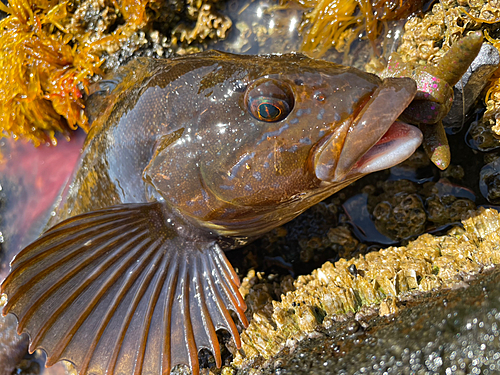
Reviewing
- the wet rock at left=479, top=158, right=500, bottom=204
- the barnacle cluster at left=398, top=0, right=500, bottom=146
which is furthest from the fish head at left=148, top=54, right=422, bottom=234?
the wet rock at left=479, top=158, right=500, bottom=204

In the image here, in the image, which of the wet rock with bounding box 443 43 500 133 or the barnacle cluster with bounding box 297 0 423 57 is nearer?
the wet rock with bounding box 443 43 500 133

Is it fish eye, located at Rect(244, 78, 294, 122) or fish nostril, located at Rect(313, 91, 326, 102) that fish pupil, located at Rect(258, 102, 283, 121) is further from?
fish nostril, located at Rect(313, 91, 326, 102)

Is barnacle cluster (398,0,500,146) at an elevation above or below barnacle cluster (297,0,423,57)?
below

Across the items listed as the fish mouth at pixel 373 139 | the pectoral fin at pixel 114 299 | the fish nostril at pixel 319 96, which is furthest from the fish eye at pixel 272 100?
the pectoral fin at pixel 114 299

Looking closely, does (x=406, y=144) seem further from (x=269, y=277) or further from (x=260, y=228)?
(x=269, y=277)

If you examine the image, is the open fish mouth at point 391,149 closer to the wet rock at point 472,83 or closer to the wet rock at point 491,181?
the wet rock at point 472,83

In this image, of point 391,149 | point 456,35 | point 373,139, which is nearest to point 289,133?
point 373,139

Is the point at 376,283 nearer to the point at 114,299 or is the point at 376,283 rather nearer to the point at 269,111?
the point at 269,111
